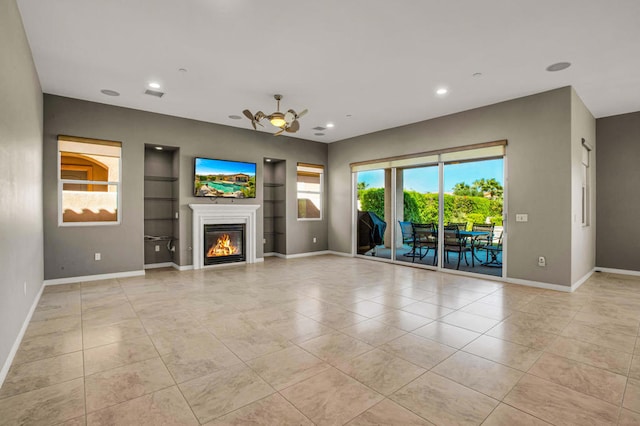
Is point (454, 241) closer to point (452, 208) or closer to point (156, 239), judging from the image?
point (452, 208)

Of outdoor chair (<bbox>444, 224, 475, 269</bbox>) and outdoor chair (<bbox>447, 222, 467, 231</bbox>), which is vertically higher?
outdoor chair (<bbox>447, 222, 467, 231</bbox>)

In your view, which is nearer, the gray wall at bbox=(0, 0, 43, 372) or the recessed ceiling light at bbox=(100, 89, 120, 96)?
the gray wall at bbox=(0, 0, 43, 372)

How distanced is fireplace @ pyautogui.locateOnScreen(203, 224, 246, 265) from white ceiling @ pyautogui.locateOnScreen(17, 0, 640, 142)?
2.54 meters

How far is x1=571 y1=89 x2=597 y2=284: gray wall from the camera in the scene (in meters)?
4.77

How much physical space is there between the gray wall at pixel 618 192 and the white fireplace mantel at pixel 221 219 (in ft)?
22.6

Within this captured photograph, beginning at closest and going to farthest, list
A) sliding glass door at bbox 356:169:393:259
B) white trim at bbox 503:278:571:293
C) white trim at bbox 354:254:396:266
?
white trim at bbox 503:278:571:293
white trim at bbox 354:254:396:266
sliding glass door at bbox 356:169:393:259

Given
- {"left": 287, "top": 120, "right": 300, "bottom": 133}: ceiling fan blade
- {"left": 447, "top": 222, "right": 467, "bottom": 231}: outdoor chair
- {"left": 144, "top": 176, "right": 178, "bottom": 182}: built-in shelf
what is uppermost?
{"left": 287, "top": 120, "right": 300, "bottom": 133}: ceiling fan blade

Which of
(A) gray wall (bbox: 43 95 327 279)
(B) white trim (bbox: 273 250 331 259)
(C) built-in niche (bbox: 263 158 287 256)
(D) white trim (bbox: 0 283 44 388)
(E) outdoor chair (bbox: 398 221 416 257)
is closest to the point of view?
(D) white trim (bbox: 0 283 44 388)

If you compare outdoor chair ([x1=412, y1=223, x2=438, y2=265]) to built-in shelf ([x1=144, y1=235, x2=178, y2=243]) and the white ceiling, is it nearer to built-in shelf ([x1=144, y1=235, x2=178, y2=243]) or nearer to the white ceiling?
the white ceiling

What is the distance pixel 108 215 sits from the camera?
18.4 feet

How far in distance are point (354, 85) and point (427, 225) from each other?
316cm

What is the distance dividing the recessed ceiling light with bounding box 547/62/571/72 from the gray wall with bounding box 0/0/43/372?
5467 mm

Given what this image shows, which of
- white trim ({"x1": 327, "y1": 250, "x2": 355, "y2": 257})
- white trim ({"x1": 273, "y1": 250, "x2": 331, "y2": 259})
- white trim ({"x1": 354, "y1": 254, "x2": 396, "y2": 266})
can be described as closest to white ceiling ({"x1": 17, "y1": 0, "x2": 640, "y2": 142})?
white trim ({"x1": 354, "y1": 254, "x2": 396, "y2": 266})

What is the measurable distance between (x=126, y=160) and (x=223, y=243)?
2416 millimetres
